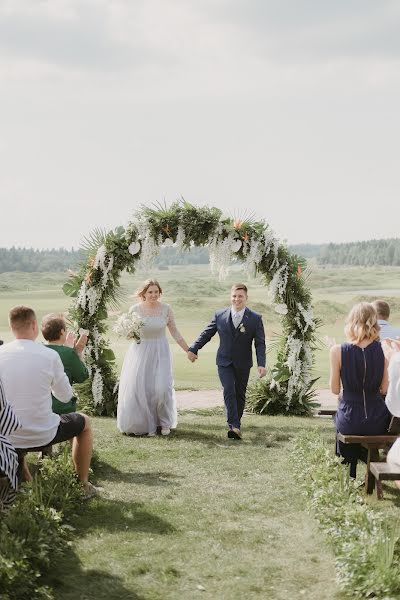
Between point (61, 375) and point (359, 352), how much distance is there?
2.72 metres

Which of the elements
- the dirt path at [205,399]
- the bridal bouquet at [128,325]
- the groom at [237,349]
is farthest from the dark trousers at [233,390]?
the dirt path at [205,399]

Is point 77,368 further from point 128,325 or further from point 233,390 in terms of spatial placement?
point 233,390

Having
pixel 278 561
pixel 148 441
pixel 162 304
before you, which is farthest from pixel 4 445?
pixel 162 304

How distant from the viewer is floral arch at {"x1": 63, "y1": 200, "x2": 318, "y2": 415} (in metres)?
12.3

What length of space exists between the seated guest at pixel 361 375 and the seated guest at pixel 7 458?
2.94 m

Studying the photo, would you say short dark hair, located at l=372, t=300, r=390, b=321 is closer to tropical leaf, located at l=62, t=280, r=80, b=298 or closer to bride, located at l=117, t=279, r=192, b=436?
bride, located at l=117, t=279, r=192, b=436

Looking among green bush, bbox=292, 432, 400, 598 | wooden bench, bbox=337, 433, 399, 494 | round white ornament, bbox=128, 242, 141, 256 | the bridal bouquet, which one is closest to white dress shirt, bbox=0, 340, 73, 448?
green bush, bbox=292, 432, 400, 598

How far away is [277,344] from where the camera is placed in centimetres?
1320

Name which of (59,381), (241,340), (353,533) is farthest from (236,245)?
(353,533)

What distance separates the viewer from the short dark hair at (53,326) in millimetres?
7590

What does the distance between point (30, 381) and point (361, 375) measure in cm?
299

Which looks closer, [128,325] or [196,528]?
[196,528]

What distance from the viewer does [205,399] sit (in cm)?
1437

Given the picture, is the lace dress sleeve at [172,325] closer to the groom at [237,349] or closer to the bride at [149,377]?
the bride at [149,377]
